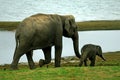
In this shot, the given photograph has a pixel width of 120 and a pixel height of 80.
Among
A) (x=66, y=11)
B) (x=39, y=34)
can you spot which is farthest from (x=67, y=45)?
(x=66, y=11)

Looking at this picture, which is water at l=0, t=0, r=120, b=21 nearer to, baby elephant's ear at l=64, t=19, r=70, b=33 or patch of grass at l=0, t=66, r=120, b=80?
baby elephant's ear at l=64, t=19, r=70, b=33

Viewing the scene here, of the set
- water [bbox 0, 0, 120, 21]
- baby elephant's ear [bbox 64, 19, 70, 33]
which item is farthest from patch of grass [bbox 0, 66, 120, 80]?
water [bbox 0, 0, 120, 21]

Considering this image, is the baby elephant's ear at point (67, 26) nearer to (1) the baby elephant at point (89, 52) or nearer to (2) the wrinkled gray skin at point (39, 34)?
(2) the wrinkled gray skin at point (39, 34)

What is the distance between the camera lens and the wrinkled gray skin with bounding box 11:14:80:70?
22031 millimetres

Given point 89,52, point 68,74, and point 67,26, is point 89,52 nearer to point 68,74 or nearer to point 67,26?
point 67,26

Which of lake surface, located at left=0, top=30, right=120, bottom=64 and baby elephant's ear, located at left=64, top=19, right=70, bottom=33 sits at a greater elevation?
baby elephant's ear, located at left=64, top=19, right=70, bottom=33

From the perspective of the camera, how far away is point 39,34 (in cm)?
2238

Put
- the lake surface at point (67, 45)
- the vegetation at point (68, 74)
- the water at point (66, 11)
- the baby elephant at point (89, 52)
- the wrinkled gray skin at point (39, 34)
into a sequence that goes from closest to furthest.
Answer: the vegetation at point (68, 74), the wrinkled gray skin at point (39, 34), the baby elephant at point (89, 52), the lake surface at point (67, 45), the water at point (66, 11)

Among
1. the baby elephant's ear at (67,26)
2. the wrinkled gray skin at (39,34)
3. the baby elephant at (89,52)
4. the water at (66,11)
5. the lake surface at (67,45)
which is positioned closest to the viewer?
the wrinkled gray skin at (39,34)

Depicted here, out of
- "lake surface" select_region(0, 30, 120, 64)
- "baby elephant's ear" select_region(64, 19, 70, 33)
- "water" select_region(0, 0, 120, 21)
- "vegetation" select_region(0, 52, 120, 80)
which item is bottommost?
"water" select_region(0, 0, 120, 21)

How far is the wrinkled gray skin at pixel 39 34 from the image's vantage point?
2203 centimetres

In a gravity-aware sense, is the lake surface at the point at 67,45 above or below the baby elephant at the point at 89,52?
below

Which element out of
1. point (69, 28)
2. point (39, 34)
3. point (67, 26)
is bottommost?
point (69, 28)

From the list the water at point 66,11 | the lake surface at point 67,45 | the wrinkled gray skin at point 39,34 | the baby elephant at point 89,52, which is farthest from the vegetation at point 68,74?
the water at point 66,11
